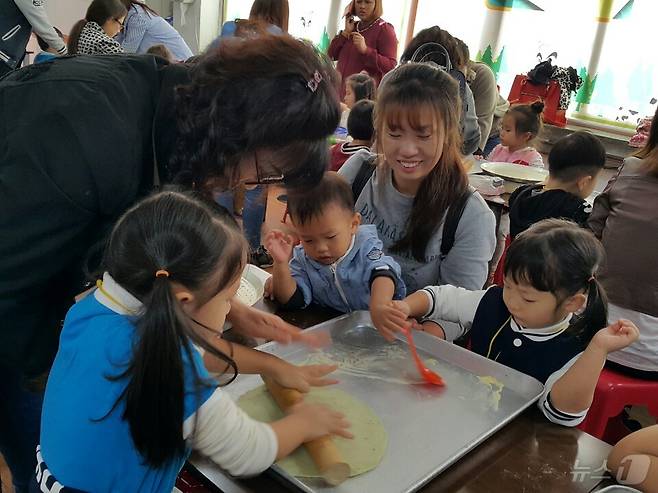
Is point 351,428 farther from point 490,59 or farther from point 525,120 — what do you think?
point 490,59

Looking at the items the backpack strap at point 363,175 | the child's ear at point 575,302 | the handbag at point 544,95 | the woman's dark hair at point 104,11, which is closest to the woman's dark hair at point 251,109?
the child's ear at point 575,302

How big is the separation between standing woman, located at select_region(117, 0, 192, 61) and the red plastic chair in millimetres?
3026

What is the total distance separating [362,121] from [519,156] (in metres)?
0.95

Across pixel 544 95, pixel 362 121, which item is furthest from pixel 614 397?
pixel 544 95

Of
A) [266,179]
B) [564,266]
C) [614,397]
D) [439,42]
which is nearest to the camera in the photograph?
[266,179]

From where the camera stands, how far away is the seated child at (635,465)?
2.50 ft

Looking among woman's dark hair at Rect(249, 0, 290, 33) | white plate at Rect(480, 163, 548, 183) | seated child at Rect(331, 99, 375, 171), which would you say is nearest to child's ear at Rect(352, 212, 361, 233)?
seated child at Rect(331, 99, 375, 171)

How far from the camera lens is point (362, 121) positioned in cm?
257

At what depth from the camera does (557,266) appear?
1075 mm

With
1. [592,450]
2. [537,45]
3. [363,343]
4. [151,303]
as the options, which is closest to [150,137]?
[151,303]

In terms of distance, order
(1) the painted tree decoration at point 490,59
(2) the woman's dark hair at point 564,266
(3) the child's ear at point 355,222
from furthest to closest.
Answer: (1) the painted tree decoration at point 490,59 → (3) the child's ear at point 355,222 → (2) the woman's dark hair at point 564,266

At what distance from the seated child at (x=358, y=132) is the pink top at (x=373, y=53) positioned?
→ 51.1 inches

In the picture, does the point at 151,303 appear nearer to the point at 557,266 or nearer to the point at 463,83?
the point at 557,266

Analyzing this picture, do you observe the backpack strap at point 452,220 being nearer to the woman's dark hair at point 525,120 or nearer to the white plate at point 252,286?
the white plate at point 252,286
